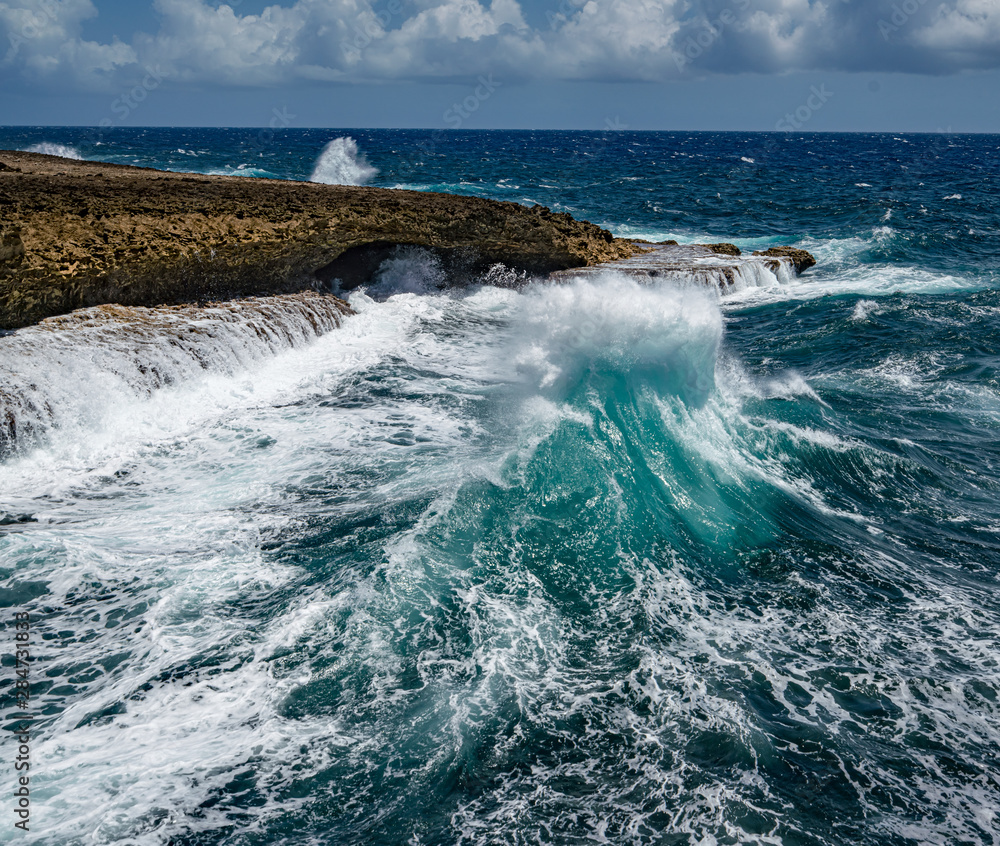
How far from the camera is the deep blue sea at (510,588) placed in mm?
5105

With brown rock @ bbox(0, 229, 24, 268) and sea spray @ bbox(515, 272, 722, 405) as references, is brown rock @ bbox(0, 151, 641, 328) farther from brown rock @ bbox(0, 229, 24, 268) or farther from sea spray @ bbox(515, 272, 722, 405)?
sea spray @ bbox(515, 272, 722, 405)

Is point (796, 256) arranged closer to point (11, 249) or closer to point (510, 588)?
point (510, 588)

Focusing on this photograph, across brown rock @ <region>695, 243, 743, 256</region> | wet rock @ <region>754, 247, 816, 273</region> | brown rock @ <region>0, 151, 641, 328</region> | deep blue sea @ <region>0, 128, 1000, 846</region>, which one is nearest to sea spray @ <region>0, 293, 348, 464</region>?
deep blue sea @ <region>0, 128, 1000, 846</region>

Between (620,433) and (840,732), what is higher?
(620,433)

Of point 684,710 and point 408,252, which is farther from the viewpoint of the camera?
point 408,252

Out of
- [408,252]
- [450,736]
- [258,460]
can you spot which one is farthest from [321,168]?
[450,736]

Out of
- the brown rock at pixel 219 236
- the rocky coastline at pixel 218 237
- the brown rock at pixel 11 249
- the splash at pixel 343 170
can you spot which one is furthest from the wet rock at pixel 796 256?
the splash at pixel 343 170

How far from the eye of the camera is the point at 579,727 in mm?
5664

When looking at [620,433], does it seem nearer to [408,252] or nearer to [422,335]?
[422,335]

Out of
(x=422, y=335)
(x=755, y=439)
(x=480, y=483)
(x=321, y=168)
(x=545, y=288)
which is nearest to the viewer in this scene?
(x=480, y=483)

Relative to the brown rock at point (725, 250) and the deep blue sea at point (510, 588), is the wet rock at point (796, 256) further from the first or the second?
the deep blue sea at point (510, 588)

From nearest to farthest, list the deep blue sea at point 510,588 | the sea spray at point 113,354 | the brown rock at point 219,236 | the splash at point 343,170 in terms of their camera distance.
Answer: the deep blue sea at point 510,588
the sea spray at point 113,354
the brown rock at point 219,236
the splash at point 343,170

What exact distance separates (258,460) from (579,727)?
6.09 m

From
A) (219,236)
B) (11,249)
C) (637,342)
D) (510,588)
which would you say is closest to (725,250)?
(637,342)
